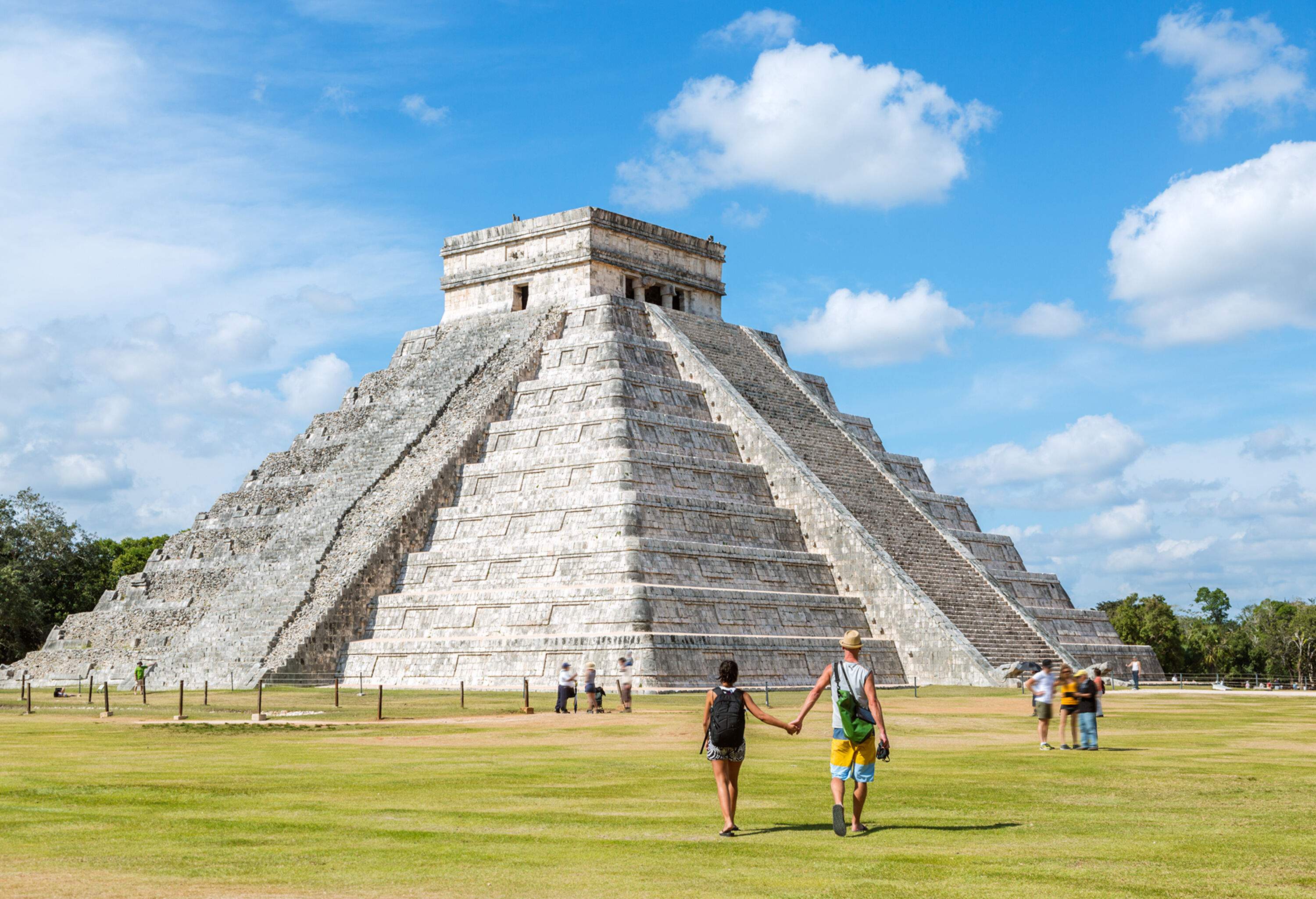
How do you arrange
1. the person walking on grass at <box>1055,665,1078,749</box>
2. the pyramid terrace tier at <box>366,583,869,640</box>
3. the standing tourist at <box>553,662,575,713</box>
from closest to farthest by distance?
the person walking on grass at <box>1055,665,1078,749</box> → the standing tourist at <box>553,662,575,713</box> → the pyramid terrace tier at <box>366,583,869,640</box>

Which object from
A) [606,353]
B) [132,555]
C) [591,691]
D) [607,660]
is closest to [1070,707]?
[591,691]

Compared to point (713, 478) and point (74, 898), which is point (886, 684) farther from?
point (74, 898)

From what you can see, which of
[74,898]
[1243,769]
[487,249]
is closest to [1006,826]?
[1243,769]

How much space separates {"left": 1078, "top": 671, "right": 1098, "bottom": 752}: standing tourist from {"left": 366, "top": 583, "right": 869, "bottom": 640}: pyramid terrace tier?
13.8 m

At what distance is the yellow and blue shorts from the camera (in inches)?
435

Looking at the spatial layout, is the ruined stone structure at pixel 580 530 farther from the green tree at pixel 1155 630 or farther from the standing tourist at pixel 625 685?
the green tree at pixel 1155 630

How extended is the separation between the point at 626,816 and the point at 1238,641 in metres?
69.5

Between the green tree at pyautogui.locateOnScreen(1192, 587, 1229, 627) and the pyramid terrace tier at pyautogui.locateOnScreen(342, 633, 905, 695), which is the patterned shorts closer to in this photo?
the pyramid terrace tier at pyautogui.locateOnScreen(342, 633, 905, 695)

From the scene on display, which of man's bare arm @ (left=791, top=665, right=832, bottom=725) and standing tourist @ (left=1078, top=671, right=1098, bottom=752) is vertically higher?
man's bare arm @ (left=791, top=665, right=832, bottom=725)

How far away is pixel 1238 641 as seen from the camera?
74.4 metres

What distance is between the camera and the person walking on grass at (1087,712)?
18.5 m

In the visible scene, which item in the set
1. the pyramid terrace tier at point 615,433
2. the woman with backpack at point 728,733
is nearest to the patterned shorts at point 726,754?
the woman with backpack at point 728,733

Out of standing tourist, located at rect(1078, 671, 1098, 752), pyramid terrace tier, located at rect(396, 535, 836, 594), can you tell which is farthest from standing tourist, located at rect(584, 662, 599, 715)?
standing tourist, located at rect(1078, 671, 1098, 752)

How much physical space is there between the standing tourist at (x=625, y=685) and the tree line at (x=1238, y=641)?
38.1m
